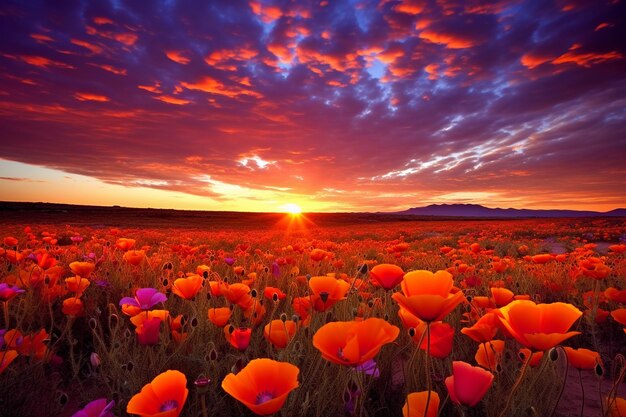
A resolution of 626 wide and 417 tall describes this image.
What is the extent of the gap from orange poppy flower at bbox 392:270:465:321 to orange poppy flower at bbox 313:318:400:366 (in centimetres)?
8

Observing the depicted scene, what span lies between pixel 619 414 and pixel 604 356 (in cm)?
168

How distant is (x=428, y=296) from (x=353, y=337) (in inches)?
8.6

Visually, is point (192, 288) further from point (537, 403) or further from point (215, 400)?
point (537, 403)

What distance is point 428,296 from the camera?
37.2 inches

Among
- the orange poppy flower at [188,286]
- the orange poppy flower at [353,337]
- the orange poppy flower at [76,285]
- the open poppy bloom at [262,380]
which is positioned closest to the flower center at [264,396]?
the open poppy bloom at [262,380]

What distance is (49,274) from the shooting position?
9.07 feet

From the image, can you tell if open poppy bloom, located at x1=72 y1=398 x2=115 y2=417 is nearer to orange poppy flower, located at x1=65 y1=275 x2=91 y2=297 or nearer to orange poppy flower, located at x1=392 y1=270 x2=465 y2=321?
orange poppy flower, located at x1=392 y1=270 x2=465 y2=321

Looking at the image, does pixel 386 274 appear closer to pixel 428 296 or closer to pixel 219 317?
pixel 428 296

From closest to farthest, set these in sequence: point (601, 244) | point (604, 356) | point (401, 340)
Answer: point (401, 340) → point (604, 356) → point (601, 244)

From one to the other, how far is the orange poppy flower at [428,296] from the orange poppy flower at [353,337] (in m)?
0.08

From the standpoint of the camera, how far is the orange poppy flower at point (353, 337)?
93cm

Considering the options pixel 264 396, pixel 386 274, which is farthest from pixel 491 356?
pixel 264 396

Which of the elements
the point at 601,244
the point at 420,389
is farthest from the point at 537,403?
the point at 601,244

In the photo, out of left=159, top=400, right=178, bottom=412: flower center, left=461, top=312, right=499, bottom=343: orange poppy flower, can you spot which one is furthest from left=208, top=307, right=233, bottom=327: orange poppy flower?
left=461, top=312, right=499, bottom=343: orange poppy flower
